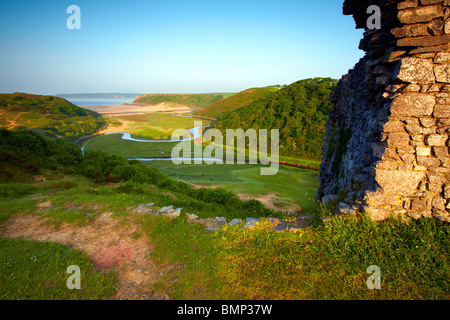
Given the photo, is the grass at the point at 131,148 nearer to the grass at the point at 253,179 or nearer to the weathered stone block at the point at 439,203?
the grass at the point at 253,179

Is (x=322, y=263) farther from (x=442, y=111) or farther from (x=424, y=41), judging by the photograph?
(x=424, y=41)

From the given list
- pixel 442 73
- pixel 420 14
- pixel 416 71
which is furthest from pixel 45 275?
pixel 420 14

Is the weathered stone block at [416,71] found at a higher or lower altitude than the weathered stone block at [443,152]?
higher

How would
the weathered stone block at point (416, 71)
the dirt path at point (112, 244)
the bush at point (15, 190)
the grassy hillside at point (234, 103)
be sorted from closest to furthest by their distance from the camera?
the weathered stone block at point (416, 71)
the dirt path at point (112, 244)
the bush at point (15, 190)
the grassy hillside at point (234, 103)

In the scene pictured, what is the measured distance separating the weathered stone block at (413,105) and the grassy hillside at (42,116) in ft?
239

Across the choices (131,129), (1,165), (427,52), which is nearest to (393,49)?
(427,52)

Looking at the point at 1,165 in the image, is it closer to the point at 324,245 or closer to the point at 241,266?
the point at 241,266

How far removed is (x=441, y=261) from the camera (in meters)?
4.47

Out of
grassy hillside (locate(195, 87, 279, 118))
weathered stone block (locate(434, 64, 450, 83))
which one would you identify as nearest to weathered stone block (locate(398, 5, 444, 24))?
weathered stone block (locate(434, 64, 450, 83))

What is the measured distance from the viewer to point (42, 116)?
71438mm

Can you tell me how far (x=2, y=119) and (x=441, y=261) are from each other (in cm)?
8292

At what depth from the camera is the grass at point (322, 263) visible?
430 cm

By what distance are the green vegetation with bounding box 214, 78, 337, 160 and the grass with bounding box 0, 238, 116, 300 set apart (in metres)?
48.1

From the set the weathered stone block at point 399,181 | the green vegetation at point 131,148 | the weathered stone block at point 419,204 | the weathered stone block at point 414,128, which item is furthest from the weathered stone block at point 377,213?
the green vegetation at point 131,148
